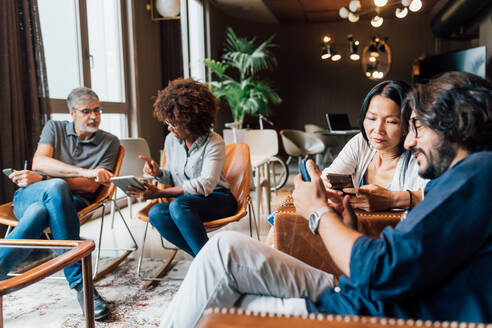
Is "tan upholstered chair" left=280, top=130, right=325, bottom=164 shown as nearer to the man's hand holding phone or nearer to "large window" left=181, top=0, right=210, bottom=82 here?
"large window" left=181, top=0, right=210, bottom=82

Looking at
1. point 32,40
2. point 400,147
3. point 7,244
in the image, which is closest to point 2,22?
point 32,40

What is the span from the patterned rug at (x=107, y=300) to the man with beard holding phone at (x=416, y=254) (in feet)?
3.75

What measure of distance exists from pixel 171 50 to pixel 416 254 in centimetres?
575

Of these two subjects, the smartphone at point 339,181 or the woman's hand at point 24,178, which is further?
the woman's hand at point 24,178

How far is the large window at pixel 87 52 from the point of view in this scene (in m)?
3.74

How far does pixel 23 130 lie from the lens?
118 inches

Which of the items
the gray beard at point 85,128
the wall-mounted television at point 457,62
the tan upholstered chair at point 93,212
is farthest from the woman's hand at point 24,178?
the wall-mounted television at point 457,62

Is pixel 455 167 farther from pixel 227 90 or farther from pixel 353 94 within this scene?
pixel 353 94

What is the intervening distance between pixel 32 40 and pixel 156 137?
9.15ft

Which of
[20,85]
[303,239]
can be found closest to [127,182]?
[303,239]

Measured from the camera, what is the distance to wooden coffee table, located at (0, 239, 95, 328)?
135cm

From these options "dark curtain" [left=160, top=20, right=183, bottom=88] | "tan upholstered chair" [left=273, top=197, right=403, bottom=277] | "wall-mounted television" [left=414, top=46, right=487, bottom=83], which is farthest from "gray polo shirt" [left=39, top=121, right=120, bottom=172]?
"wall-mounted television" [left=414, top=46, right=487, bottom=83]

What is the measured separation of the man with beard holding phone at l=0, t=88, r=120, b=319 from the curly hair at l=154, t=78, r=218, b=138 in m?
0.52

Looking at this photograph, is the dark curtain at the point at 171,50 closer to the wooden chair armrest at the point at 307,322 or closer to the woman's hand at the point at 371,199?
the woman's hand at the point at 371,199
